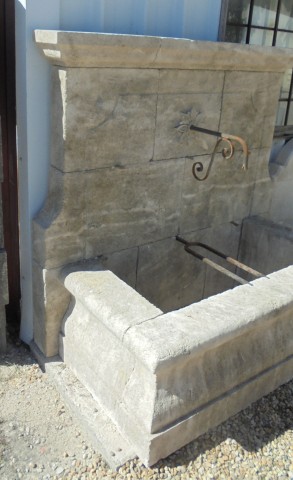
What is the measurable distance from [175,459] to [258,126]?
283 centimetres

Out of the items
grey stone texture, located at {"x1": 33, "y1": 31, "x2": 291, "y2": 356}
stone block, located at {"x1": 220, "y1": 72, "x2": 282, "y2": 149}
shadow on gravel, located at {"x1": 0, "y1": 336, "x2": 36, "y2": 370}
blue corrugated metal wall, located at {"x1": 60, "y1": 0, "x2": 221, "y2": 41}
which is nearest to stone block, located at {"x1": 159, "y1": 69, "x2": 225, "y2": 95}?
grey stone texture, located at {"x1": 33, "y1": 31, "x2": 291, "y2": 356}

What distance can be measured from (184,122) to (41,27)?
1.25m

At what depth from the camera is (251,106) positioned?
429 cm

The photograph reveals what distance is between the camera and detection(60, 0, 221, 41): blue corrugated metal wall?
3.16m

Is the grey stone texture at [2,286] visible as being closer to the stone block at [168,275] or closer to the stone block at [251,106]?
the stone block at [168,275]

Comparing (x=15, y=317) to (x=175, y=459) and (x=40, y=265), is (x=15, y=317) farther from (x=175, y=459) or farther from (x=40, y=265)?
(x=175, y=459)

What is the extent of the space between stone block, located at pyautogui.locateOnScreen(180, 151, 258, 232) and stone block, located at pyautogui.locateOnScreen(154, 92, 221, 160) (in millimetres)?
130

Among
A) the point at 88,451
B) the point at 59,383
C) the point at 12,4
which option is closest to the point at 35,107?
the point at 12,4

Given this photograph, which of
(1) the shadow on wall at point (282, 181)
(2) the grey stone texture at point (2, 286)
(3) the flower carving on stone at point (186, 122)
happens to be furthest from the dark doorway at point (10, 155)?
(1) the shadow on wall at point (282, 181)

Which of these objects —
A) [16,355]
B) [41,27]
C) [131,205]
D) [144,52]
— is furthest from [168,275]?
[41,27]

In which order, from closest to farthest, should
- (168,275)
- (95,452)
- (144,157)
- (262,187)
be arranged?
(95,452) < (144,157) < (168,275) < (262,187)

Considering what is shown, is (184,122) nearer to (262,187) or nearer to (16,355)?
(262,187)

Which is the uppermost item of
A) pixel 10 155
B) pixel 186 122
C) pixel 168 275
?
pixel 186 122

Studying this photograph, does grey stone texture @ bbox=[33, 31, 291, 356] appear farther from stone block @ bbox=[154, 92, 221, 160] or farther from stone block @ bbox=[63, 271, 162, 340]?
stone block @ bbox=[63, 271, 162, 340]
